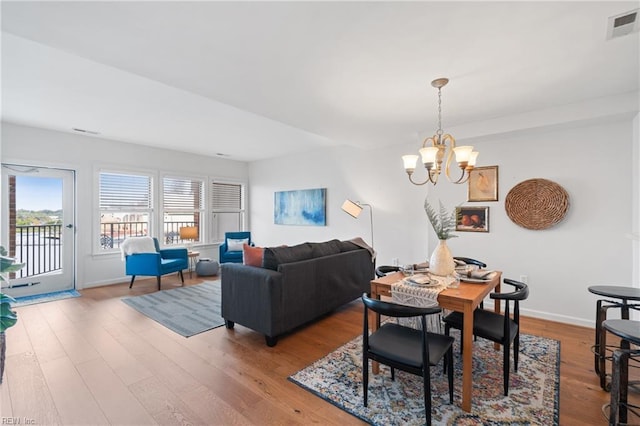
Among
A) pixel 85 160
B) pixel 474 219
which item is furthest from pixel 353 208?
pixel 85 160

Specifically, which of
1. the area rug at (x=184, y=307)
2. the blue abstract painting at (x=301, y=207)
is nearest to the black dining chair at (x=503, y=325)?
the area rug at (x=184, y=307)

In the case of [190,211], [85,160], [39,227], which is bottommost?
[39,227]

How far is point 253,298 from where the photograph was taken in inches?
114

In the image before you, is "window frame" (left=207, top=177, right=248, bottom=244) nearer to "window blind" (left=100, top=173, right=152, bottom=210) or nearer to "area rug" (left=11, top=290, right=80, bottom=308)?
"window blind" (left=100, top=173, right=152, bottom=210)

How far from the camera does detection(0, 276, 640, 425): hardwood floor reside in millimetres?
1834

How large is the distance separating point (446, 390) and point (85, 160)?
5974mm

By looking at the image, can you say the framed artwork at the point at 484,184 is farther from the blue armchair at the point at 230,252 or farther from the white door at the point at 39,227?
the white door at the point at 39,227

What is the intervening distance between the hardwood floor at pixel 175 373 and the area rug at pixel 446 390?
0.10m

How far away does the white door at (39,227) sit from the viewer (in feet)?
13.9

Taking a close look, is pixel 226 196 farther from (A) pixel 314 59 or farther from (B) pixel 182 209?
(A) pixel 314 59

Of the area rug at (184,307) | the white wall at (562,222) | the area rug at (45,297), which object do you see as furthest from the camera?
the area rug at (45,297)

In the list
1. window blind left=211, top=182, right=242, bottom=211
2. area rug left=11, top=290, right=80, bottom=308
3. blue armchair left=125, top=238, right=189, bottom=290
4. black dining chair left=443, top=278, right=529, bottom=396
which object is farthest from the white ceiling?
window blind left=211, top=182, right=242, bottom=211

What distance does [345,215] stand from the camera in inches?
218

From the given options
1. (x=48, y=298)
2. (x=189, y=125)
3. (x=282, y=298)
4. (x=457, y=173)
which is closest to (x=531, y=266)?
(x=457, y=173)
